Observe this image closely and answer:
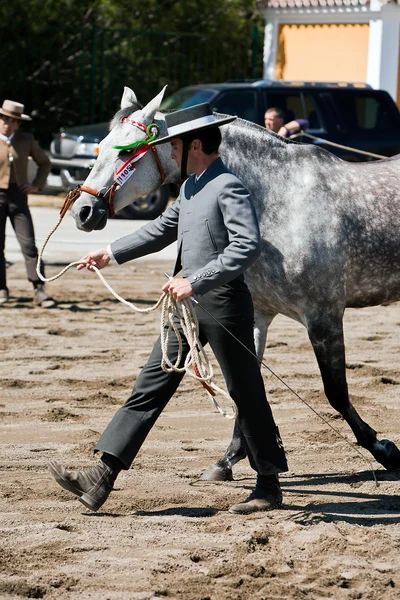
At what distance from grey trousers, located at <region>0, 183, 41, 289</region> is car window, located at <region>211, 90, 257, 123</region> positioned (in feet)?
21.2

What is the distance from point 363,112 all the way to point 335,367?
41.9ft

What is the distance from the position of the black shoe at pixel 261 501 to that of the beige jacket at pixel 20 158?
21.3 ft

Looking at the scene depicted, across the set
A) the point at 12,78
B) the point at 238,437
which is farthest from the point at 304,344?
the point at 12,78

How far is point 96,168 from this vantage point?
5.86 metres

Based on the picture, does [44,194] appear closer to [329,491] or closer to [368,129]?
[368,129]

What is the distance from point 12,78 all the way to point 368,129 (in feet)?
25.2

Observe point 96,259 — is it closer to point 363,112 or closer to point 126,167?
point 126,167

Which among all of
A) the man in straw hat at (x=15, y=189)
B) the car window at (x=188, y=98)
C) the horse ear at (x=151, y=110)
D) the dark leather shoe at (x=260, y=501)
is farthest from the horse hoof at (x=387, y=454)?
the car window at (x=188, y=98)

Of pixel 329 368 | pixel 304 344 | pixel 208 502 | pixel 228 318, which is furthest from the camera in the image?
pixel 304 344

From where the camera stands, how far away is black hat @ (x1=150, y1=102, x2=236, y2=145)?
502 centimetres

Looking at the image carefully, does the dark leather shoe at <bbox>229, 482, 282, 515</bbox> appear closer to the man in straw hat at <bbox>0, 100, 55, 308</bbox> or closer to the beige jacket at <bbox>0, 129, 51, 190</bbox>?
the man in straw hat at <bbox>0, 100, 55, 308</bbox>

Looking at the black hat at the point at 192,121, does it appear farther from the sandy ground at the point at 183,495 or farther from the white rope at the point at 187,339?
the sandy ground at the point at 183,495

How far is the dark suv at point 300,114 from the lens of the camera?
17.3 metres

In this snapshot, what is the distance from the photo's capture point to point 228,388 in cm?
525
